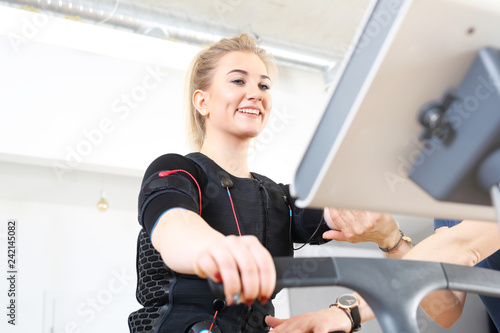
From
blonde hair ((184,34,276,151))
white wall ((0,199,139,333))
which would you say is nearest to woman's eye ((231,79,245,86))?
blonde hair ((184,34,276,151))

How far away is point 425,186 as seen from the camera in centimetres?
Result: 66

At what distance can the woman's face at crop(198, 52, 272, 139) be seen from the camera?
1.67 metres

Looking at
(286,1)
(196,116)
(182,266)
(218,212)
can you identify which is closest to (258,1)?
(286,1)

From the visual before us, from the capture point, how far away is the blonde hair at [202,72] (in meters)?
1.87

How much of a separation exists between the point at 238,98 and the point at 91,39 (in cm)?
302

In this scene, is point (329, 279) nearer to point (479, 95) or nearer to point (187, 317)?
point (479, 95)

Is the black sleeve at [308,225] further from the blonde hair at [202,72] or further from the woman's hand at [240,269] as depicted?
the woman's hand at [240,269]

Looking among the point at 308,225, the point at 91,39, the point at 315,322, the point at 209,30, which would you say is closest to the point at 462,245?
the point at 315,322

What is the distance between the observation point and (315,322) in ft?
3.88

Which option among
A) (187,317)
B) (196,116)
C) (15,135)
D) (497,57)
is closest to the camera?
(497,57)

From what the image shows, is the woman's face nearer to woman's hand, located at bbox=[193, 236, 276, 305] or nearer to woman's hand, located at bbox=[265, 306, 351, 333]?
woman's hand, located at bbox=[265, 306, 351, 333]

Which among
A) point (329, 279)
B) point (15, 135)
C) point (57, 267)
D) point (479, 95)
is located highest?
point (479, 95)

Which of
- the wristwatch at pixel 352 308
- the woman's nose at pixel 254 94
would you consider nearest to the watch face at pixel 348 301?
the wristwatch at pixel 352 308

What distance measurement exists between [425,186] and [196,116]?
1.33m
